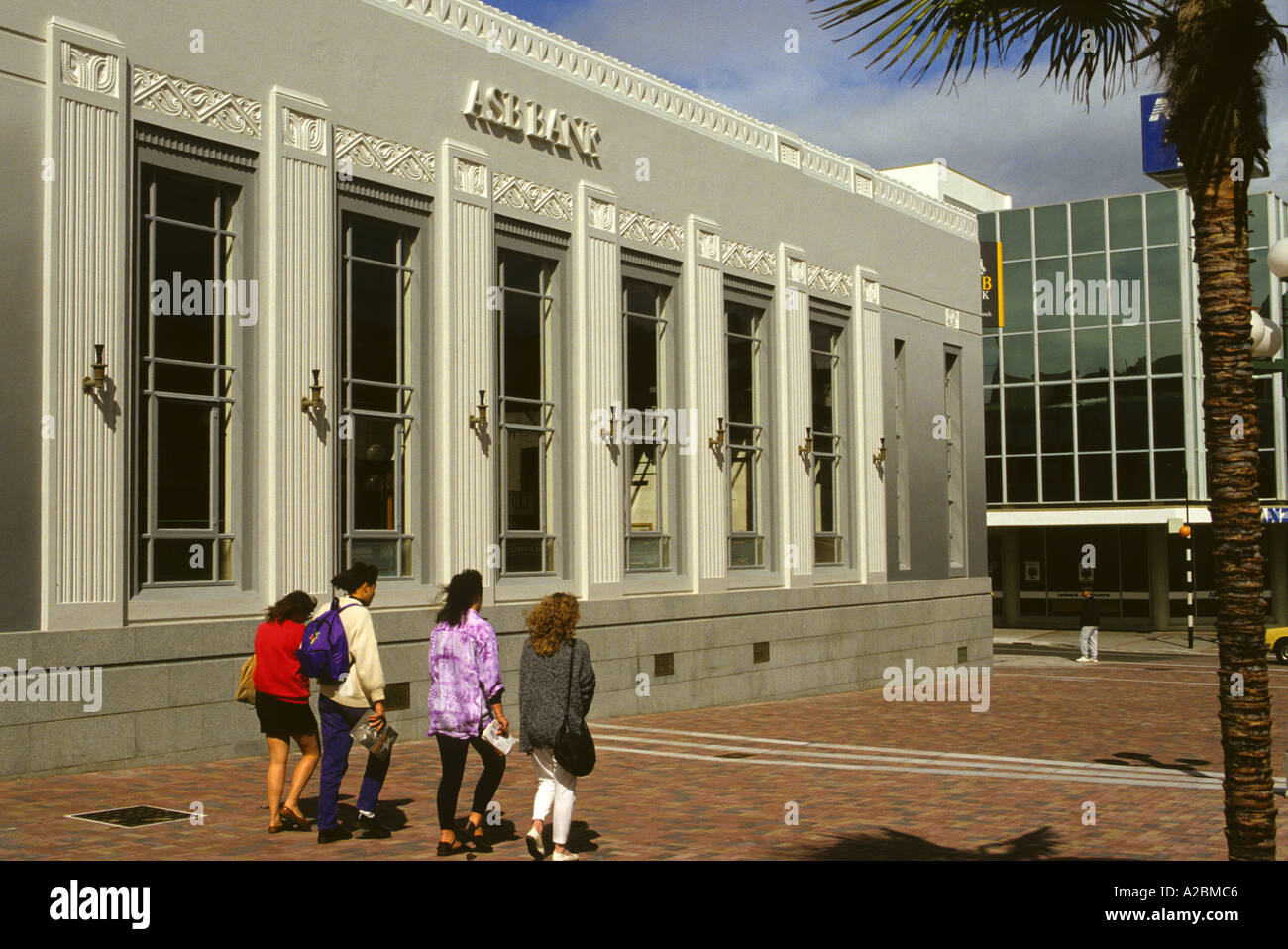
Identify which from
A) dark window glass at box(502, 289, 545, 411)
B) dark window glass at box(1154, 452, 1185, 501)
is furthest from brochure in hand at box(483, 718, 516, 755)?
dark window glass at box(1154, 452, 1185, 501)

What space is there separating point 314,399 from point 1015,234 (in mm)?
40041

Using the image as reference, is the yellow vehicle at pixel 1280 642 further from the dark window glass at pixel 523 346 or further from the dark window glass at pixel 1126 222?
the dark window glass at pixel 523 346

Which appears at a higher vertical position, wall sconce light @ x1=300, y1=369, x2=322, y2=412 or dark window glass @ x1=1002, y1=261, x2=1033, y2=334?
dark window glass @ x1=1002, y1=261, x2=1033, y2=334

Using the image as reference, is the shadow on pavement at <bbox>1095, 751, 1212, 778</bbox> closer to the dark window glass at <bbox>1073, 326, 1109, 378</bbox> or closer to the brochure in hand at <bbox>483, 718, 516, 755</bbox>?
the brochure in hand at <bbox>483, 718, 516, 755</bbox>

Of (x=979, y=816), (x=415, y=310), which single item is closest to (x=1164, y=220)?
(x=415, y=310)

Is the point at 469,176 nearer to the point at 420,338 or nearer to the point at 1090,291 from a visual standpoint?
the point at 420,338

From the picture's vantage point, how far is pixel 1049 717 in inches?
792

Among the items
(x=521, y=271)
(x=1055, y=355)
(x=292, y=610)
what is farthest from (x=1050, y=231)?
(x=292, y=610)

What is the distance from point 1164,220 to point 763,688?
31.6 metres

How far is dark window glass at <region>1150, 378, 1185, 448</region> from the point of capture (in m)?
45.6

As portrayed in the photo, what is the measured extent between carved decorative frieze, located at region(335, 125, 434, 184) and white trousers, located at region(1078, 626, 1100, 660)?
2378cm

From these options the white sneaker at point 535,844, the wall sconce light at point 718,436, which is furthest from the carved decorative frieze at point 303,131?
the white sneaker at point 535,844

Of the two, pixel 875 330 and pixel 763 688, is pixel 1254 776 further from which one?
pixel 875 330

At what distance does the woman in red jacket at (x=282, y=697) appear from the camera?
9.75 m
